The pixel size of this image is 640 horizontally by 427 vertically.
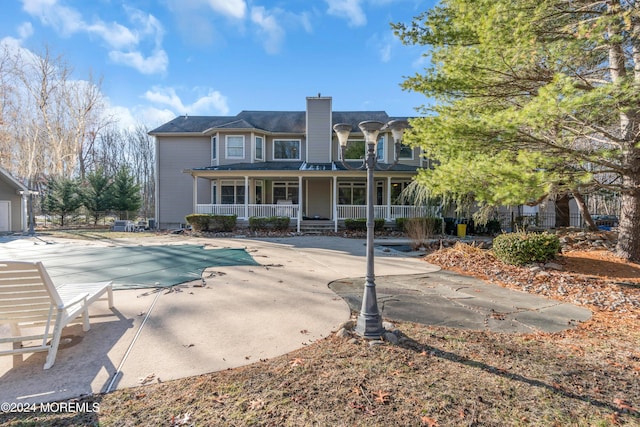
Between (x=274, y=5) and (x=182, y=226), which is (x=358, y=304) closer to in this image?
(x=274, y=5)

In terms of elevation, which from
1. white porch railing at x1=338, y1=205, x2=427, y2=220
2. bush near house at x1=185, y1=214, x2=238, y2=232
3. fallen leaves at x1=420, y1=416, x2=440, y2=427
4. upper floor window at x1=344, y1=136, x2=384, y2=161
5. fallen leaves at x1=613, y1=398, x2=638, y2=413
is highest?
upper floor window at x1=344, y1=136, x2=384, y2=161

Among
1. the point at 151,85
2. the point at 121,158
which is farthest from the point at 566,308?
the point at 121,158

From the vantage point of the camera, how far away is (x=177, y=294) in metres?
4.77

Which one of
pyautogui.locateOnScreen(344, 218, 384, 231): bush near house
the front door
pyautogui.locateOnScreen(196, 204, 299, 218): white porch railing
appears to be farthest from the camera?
the front door

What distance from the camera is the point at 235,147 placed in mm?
18297

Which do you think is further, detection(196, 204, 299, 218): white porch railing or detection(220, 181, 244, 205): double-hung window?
detection(220, 181, 244, 205): double-hung window

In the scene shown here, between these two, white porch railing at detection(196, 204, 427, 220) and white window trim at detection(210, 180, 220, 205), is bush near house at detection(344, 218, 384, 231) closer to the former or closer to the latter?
white porch railing at detection(196, 204, 427, 220)

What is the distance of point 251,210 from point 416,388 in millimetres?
15117

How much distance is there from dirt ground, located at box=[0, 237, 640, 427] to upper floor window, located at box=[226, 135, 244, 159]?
54.6ft

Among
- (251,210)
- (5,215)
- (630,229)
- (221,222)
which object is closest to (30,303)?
(630,229)

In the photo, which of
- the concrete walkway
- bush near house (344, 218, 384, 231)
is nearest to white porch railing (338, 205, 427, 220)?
bush near house (344, 218, 384, 231)

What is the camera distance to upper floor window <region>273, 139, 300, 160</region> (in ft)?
64.2

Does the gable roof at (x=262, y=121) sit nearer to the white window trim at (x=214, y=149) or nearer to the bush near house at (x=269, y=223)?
the white window trim at (x=214, y=149)

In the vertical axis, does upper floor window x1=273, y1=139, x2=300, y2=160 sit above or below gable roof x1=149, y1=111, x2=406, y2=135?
below
